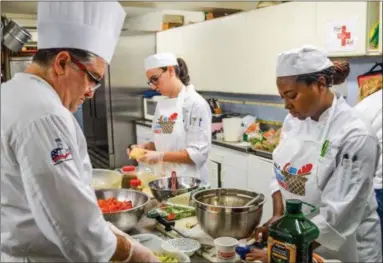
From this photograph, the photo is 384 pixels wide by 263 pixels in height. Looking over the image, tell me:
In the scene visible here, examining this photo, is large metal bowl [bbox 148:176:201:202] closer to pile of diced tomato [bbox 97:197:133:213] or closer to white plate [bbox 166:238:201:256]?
pile of diced tomato [bbox 97:197:133:213]

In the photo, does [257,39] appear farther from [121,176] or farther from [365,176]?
[365,176]

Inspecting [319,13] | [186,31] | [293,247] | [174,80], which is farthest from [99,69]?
[186,31]

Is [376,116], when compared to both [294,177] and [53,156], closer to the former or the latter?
[294,177]

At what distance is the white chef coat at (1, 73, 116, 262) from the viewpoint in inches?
39.3

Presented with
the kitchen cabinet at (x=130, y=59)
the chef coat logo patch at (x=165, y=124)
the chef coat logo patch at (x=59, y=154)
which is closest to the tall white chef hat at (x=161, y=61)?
the chef coat logo patch at (x=165, y=124)

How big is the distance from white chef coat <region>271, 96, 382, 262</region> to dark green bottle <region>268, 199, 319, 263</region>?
303 millimetres

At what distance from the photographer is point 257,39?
143 inches

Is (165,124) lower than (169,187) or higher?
higher

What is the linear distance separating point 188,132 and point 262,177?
3.28 feet

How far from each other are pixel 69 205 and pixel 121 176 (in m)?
1.18

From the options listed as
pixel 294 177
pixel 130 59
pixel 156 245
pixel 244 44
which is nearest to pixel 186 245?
pixel 156 245

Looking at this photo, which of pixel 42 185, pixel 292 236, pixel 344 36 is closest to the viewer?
pixel 42 185

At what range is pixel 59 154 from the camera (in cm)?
101

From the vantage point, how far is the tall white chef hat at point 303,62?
159 centimetres
